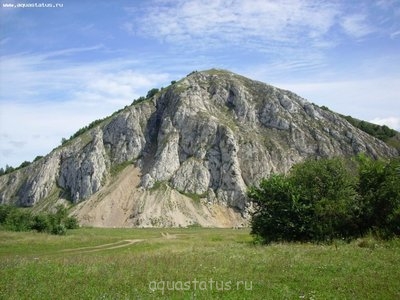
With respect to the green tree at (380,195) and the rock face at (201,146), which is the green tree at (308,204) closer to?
the green tree at (380,195)

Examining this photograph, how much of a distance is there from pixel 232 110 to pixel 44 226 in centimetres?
11537

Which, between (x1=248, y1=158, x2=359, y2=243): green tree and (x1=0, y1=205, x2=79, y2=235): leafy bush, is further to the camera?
(x1=0, y1=205, x2=79, y2=235): leafy bush

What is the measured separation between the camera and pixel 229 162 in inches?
6196

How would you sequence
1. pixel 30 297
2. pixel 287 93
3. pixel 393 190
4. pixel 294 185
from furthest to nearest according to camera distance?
pixel 287 93, pixel 294 185, pixel 393 190, pixel 30 297

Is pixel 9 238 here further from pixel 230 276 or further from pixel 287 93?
pixel 287 93

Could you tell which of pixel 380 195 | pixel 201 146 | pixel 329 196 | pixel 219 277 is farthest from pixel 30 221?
pixel 201 146

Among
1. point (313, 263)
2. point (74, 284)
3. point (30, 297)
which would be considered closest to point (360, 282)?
point (313, 263)

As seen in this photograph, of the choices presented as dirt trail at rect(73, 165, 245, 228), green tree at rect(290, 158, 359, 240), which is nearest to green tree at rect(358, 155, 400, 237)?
green tree at rect(290, 158, 359, 240)

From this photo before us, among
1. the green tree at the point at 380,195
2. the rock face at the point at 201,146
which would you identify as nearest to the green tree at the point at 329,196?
the green tree at the point at 380,195

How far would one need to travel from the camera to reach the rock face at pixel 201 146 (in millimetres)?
157500

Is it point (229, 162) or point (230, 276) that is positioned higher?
point (229, 162)

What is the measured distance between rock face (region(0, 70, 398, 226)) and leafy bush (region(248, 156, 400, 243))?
10803 centimetres

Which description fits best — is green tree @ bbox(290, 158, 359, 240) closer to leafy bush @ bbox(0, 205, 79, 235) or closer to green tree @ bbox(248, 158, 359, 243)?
green tree @ bbox(248, 158, 359, 243)

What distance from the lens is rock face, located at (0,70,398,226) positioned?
517 feet
